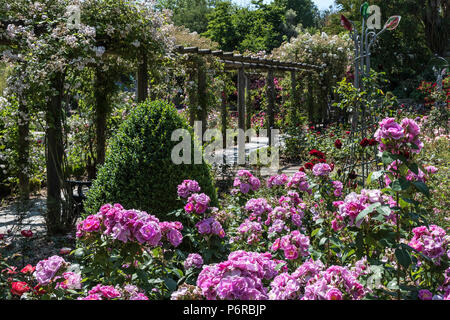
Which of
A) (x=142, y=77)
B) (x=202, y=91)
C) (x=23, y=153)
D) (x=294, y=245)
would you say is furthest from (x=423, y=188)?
(x=202, y=91)

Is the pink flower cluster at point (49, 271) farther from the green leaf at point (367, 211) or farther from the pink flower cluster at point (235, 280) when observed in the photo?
the green leaf at point (367, 211)

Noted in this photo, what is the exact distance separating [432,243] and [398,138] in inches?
17.1

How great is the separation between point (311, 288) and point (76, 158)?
6.09 meters

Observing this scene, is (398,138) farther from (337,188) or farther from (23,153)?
(23,153)

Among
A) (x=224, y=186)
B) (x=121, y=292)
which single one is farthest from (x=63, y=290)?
(x=224, y=186)

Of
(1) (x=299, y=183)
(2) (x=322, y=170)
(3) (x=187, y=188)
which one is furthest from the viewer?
(1) (x=299, y=183)

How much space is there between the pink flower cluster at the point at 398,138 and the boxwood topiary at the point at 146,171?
1.54 m

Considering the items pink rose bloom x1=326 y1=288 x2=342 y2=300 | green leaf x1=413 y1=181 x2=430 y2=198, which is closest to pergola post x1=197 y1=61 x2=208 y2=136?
green leaf x1=413 y1=181 x2=430 y2=198

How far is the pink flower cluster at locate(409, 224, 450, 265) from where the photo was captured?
5.63 ft

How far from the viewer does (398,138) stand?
1.66 m

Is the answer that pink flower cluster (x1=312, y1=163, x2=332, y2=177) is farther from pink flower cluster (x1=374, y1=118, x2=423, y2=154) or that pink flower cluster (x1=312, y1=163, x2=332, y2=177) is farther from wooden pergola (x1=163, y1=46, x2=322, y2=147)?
wooden pergola (x1=163, y1=46, x2=322, y2=147)

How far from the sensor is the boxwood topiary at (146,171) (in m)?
2.96

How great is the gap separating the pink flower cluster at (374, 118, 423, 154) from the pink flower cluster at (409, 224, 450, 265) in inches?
13.5

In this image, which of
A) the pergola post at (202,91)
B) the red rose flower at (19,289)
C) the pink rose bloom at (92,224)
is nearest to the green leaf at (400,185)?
the pink rose bloom at (92,224)
